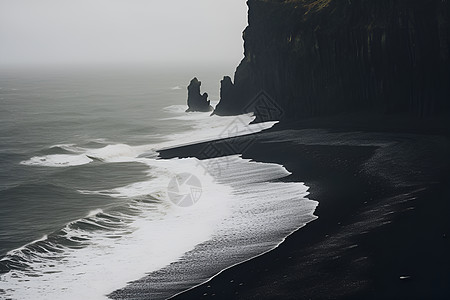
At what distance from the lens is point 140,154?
66.8 meters

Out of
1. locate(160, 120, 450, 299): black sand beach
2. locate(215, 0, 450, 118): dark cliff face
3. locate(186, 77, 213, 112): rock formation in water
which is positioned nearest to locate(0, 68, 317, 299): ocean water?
locate(160, 120, 450, 299): black sand beach

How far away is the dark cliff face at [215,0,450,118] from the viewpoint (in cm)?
5334

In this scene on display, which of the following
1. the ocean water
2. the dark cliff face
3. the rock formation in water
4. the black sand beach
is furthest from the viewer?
the rock formation in water

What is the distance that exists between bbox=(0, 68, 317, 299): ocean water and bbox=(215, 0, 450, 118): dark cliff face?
8771 millimetres

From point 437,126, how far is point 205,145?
2591 cm

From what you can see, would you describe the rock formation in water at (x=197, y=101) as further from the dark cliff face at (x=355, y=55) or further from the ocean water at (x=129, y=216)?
the ocean water at (x=129, y=216)

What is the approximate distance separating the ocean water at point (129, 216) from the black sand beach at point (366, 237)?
1566mm

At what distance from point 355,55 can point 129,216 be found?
3632 cm

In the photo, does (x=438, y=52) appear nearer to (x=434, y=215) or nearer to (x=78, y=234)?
(x=434, y=215)

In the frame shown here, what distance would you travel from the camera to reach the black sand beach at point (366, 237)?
21.4m

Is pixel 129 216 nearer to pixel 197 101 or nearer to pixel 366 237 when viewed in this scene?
pixel 366 237

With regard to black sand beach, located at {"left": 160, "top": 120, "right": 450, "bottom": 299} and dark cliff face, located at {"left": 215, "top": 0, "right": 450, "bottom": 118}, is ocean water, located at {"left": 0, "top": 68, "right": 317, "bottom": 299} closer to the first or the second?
black sand beach, located at {"left": 160, "top": 120, "right": 450, "bottom": 299}

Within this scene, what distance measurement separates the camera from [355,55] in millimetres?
62531

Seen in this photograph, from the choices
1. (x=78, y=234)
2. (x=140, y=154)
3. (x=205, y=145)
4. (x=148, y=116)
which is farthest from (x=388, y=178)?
(x=148, y=116)
